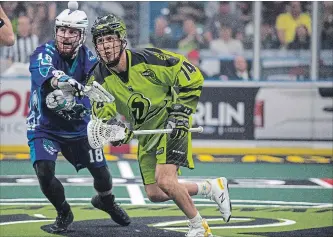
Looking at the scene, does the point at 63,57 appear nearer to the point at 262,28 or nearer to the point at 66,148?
the point at 66,148

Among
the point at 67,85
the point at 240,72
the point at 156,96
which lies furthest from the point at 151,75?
the point at 240,72

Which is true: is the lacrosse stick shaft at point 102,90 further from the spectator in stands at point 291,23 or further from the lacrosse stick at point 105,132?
the spectator in stands at point 291,23

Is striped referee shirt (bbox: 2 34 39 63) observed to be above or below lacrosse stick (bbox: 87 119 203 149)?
below

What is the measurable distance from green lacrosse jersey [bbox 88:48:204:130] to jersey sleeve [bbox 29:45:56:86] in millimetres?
523

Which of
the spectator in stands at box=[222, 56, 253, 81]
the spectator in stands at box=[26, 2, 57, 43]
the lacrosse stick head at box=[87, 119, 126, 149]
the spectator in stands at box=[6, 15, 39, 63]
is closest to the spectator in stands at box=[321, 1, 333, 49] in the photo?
the spectator in stands at box=[222, 56, 253, 81]

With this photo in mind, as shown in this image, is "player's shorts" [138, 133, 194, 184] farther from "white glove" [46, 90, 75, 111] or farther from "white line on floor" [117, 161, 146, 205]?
"white line on floor" [117, 161, 146, 205]

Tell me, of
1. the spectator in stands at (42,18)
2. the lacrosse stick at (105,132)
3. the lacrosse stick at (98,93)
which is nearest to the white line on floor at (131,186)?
the spectator in stands at (42,18)

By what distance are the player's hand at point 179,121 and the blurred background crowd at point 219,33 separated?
6.40 metres

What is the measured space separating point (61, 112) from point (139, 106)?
0.93 metres

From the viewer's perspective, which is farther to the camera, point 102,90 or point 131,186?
point 131,186

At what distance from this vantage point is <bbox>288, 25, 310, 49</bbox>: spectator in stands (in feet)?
43.4

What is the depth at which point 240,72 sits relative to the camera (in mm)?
13273

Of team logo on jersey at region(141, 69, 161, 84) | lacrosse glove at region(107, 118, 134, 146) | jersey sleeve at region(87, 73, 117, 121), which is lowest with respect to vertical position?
lacrosse glove at region(107, 118, 134, 146)

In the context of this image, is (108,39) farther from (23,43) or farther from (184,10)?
(184,10)
